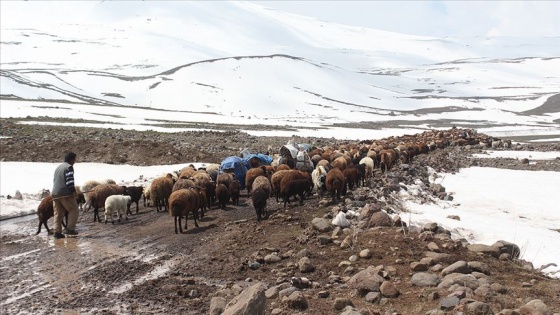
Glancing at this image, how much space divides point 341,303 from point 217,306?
1620 mm

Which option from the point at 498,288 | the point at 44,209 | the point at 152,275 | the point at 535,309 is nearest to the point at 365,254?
the point at 498,288

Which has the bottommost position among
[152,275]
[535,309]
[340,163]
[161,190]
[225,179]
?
[152,275]

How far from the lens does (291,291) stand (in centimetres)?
719

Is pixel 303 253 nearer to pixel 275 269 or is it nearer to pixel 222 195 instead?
pixel 275 269

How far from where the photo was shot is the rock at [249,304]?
5.76 metres

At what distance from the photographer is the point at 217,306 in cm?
654

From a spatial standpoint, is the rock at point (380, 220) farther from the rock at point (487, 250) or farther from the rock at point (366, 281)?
the rock at point (366, 281)

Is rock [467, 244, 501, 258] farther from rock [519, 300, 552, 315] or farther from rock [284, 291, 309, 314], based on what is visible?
rock [284, 291, 309, 314]

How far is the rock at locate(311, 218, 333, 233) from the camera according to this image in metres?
10.3

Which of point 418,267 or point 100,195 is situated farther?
point 100,195

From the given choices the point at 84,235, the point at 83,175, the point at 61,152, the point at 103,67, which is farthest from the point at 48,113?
the point at 103,67

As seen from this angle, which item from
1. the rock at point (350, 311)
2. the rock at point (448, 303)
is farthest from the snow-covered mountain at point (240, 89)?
the rock at point (448, 303)

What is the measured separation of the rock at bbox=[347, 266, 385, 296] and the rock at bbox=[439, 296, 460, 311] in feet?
3.48

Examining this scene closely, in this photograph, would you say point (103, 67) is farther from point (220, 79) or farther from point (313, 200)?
point (313, 200)
